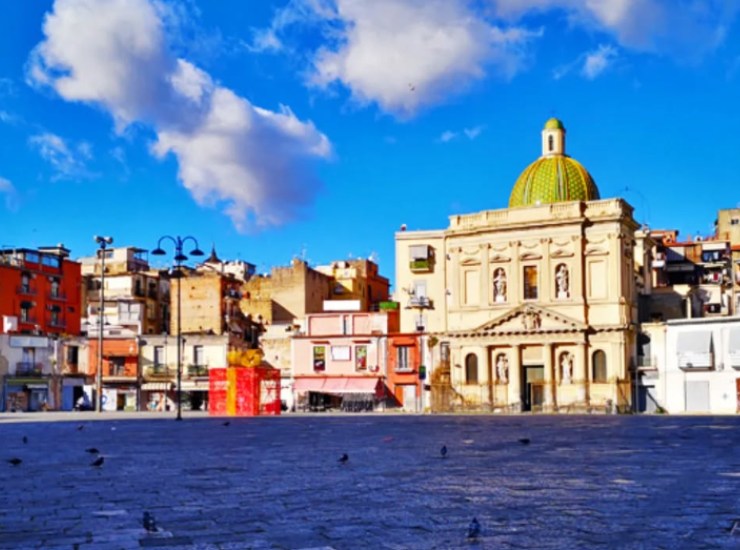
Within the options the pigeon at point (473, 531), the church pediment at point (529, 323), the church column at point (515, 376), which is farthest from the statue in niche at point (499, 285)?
the pigeon at point (473, 531)

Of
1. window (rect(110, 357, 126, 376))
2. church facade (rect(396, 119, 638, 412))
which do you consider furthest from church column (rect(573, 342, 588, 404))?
window (rect(110, 357, 126, 376))

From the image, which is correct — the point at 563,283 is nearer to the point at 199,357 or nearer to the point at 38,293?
the point at 199,357

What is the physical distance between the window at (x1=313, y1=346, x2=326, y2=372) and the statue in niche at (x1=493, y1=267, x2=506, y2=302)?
1290 cm

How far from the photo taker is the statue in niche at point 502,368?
227 feet

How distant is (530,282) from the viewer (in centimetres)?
6950

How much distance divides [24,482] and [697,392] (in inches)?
2151

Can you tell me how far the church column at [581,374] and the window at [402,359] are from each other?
1195 cm

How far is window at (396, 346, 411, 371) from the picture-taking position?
72.8m

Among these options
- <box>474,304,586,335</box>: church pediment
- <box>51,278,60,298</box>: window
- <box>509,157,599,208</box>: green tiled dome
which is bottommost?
<box>474,304,586,335</box>: church pediment

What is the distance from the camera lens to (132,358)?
79.5m

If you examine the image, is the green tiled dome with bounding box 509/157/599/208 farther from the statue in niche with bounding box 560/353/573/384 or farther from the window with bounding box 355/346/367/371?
the window with bounding box 355/346/367/371

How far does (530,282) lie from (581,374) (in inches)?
277

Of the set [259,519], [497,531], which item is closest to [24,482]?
[259,519]

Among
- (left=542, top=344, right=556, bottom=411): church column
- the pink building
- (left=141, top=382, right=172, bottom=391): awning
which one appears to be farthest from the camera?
(left=141, top=382, right=172, bottom=391): awning
